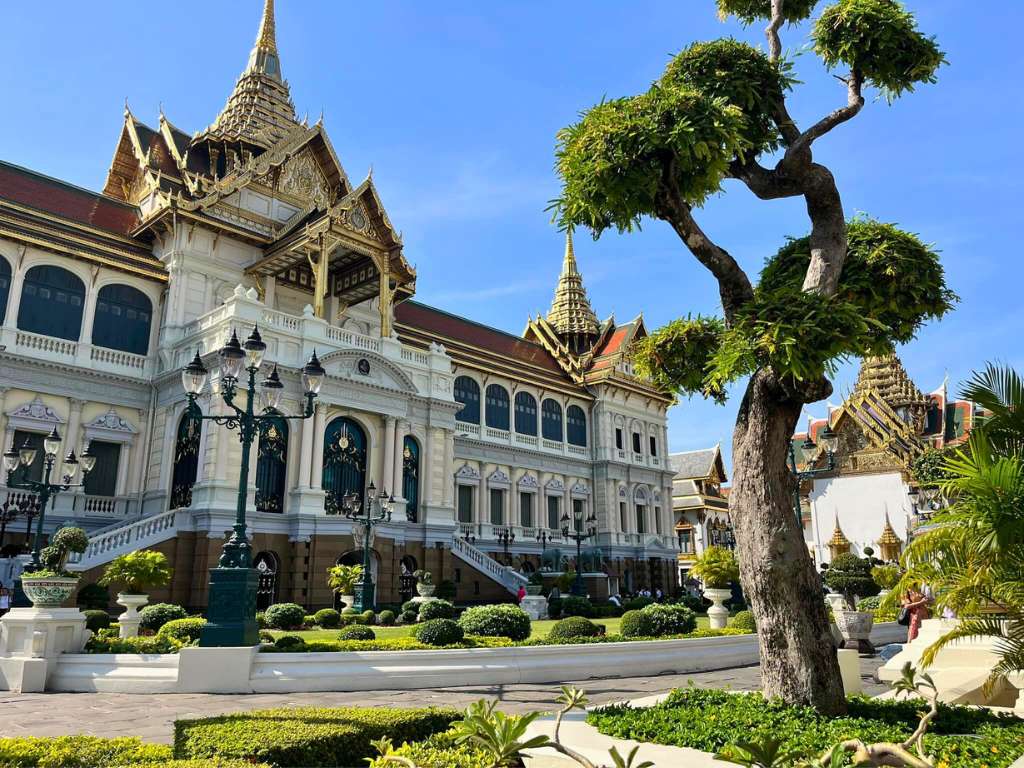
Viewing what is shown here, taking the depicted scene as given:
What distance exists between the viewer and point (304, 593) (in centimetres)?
2477

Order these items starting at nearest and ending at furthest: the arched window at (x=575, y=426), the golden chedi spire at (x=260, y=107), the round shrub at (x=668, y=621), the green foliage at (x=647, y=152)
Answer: the green foliage at (x=647, y=152), the round shrub at (x=668, y=621), the golden chedi spire at (x=260, y=107), the arched window at (x=575, y=426)

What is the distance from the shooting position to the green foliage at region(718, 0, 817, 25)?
918cm

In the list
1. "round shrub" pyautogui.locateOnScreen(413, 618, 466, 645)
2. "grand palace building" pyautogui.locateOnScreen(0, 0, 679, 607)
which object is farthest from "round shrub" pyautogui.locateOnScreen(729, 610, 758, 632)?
"grand palace building" pyautogui.locateOnScreen(0, 0, 679, 607)

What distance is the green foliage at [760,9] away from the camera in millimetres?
9180

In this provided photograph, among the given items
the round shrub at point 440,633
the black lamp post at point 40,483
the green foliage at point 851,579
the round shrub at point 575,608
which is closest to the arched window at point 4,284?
the black lamp post at point 40,483

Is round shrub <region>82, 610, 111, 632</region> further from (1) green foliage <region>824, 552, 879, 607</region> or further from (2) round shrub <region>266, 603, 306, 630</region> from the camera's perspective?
(1) green foliage <region>824, 552, 879, 607</region>

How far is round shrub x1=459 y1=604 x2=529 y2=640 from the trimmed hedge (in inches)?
318

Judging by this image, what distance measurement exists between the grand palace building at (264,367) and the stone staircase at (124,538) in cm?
6

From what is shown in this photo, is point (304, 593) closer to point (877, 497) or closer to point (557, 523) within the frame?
point (557, 523)

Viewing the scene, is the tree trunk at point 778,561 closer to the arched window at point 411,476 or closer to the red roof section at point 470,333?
the arched window at point 411,476

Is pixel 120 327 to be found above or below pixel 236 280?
below

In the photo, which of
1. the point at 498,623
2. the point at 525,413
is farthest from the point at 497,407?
the point at 498,623

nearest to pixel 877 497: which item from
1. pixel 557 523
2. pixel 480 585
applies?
pixel 557 523

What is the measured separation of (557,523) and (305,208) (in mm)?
21894
